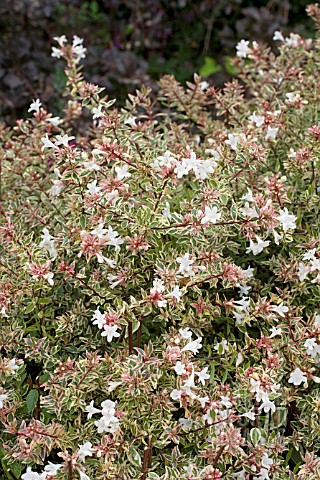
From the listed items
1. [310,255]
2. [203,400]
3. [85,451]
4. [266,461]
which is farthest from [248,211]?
[85,451]

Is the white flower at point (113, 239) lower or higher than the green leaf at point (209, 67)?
higher

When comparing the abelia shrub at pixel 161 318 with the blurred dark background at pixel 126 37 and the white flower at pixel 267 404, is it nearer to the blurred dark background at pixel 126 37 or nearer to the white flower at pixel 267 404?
the white flower at pixel 267 404

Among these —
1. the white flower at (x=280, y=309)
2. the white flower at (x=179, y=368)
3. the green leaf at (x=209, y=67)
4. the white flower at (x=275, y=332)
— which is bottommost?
the green leaf at (x=209, y=67)

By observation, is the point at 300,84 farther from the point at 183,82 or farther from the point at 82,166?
the point at 183,82

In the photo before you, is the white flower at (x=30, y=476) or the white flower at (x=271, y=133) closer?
the white flower at (x=30, y=476)

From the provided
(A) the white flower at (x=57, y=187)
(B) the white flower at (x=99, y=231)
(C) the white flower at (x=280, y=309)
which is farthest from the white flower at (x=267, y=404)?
(A) the white flower at (x=57, y=187)

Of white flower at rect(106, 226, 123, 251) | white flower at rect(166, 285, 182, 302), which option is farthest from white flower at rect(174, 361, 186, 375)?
white flower at rect(106, 226, 123, 251)

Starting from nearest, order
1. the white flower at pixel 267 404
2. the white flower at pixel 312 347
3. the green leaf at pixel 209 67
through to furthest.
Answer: the white flower at pixel 267 404 < the white flower at pixel 312 347 < the green leaf at pixel 209 67
